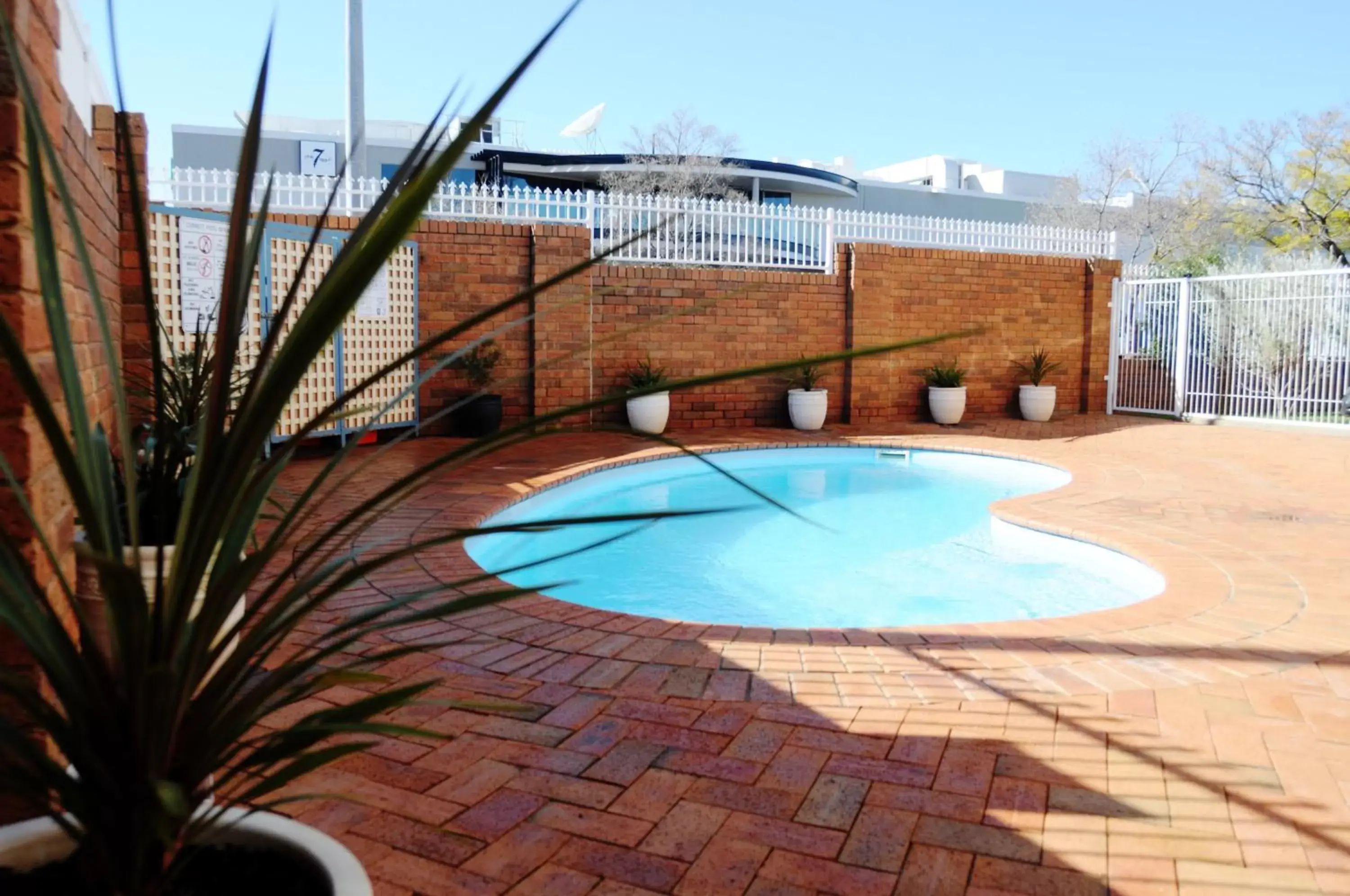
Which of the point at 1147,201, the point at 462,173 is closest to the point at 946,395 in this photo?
the point at 462,173

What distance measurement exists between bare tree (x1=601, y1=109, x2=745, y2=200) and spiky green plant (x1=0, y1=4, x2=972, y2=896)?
74.0ft

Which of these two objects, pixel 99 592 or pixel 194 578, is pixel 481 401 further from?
pixel 194 578

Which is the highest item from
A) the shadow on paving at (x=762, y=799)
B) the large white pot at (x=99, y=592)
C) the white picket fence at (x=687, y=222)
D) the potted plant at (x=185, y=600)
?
the white picket fence at (x=687, y=222)

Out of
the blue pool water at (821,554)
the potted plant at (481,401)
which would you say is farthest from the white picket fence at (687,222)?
the blue pool water at (821,554)

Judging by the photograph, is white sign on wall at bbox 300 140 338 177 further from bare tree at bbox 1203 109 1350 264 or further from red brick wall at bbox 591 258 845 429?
bare tree at bbox 1203 109 1350 264

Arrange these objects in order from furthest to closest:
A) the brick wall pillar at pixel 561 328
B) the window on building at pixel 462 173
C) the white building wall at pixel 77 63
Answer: the window on building at pixel 462 173 < the brick wall pillar at pixel 561 328 < the white building wall at pixel 77 63

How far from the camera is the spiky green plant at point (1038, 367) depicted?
1195cm

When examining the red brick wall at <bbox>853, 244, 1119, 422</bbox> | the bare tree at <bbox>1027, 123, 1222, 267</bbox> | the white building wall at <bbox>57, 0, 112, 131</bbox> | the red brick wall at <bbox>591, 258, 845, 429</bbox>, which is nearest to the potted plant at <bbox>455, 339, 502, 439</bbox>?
the red brick wall at <bbox>591, 258, 845, 429</bbox>

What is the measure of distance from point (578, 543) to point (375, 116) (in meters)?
23.8

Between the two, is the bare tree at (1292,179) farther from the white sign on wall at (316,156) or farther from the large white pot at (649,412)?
the white sign on wall at (316,156)

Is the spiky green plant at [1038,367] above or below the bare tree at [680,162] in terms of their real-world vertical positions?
below

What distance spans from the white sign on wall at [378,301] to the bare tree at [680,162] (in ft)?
49.4

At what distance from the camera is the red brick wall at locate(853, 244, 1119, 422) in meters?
11.1

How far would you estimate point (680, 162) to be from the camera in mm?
25812
